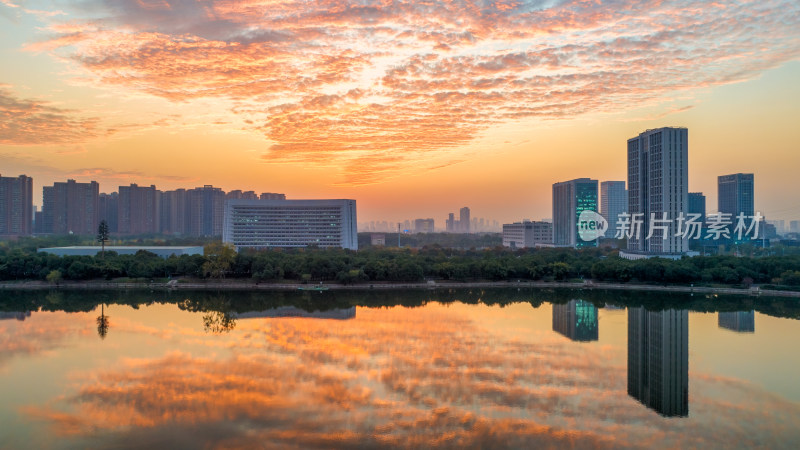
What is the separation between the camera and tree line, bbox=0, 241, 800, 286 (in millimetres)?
18172

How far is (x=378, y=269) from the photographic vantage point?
18.4 m

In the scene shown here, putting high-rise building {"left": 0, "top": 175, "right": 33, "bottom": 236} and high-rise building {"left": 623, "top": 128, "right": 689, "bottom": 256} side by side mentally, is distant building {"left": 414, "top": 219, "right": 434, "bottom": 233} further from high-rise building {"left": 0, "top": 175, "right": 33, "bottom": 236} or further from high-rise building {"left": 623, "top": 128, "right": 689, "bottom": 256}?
high-rise building {"left": 623, "top": 128, "right": 689, "bottom": 256}

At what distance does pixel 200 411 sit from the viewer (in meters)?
6.45

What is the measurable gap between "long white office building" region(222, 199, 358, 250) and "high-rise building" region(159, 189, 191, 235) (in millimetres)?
16127

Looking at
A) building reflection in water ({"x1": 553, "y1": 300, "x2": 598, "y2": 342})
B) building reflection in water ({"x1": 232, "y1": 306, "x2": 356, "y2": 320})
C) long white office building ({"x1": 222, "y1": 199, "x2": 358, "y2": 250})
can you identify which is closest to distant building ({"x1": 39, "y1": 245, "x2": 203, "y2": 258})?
long white office building ({"x1": 222, "y1": 199, "x2": 358, "y2": 250})

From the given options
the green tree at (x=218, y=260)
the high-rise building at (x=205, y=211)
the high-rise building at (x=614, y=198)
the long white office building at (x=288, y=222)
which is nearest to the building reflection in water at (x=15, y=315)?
the green tree at (x=218, y=260)

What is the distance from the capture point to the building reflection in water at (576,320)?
1118 cm

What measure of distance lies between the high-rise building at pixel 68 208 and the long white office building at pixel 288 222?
647 inches

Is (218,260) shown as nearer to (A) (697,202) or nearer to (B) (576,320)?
(B) (576,320)

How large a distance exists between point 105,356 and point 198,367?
2.17 meters

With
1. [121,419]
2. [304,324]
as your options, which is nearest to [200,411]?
[121,419]

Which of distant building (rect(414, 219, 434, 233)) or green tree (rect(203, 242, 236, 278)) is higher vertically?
distant building (rect(414, 219, 434, 233))

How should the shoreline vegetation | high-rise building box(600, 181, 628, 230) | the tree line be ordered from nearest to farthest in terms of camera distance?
the shoreline vegetation
the tree line
high-rise building box(600, 181, 628, 230)

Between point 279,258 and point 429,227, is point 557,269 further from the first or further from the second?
point 429,227
